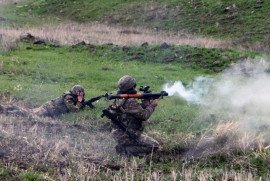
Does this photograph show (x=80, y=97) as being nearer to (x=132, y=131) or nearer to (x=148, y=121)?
(x=148, y=121)

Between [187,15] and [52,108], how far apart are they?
760 inches

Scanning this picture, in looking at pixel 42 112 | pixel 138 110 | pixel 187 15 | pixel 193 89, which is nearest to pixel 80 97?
pixel 42 112

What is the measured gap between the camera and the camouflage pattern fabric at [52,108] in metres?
8.05

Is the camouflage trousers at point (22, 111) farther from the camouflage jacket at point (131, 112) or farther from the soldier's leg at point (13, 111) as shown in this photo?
the camouflage jacket at point (131, 112)

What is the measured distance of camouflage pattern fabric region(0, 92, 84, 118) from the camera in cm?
805

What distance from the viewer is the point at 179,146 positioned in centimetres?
645

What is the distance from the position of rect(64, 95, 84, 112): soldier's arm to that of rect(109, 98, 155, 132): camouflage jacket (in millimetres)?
2608

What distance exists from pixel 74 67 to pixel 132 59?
2698 mm

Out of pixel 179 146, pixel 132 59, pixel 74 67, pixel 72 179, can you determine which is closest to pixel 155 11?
pixel 132 59


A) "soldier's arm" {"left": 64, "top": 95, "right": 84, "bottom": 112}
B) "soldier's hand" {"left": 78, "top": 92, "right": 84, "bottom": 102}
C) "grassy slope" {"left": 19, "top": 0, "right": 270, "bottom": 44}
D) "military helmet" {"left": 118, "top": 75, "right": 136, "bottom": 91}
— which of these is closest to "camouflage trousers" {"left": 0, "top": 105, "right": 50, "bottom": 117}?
"soldier's arm" {"left": 64, "top": 95, "right": 84, "bottom": 112}

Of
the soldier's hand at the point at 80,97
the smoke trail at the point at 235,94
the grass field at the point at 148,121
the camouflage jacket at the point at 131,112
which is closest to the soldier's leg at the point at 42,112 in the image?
the grass field at the point at 148,121

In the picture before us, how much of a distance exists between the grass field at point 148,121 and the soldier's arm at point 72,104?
20 cm

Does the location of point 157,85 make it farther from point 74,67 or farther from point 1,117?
point 1,117

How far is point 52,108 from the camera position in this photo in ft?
27.5
